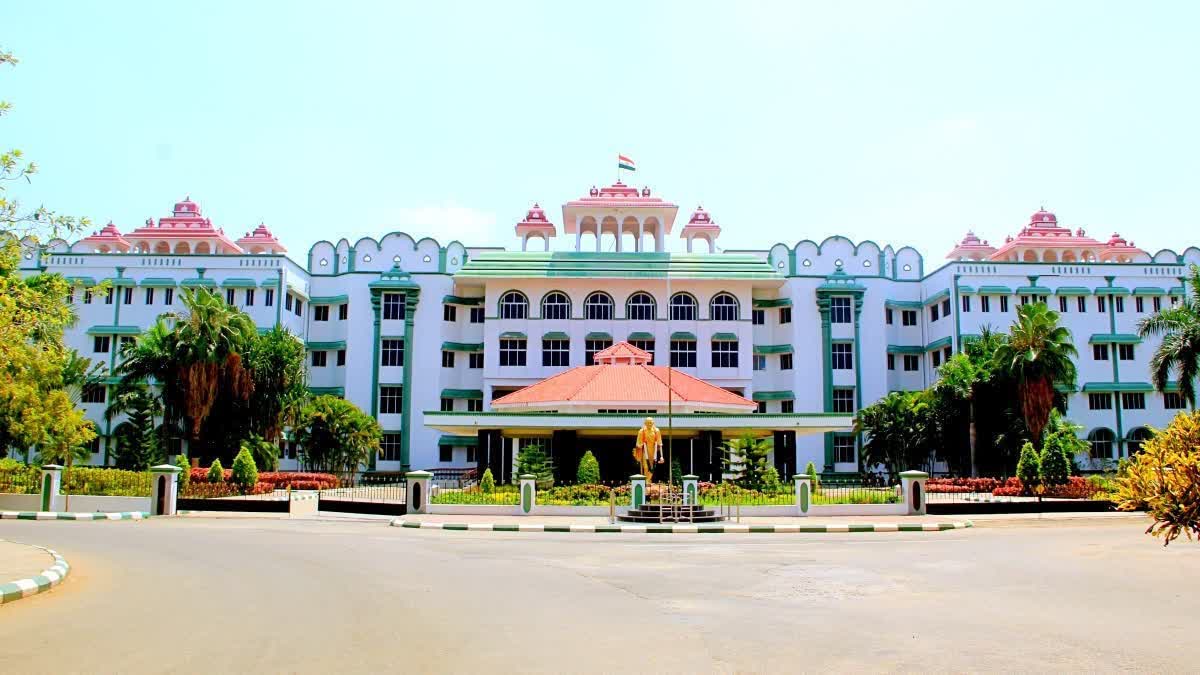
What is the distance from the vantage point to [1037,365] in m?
41.7

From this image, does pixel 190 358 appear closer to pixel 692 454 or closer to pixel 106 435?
pixel 106 435

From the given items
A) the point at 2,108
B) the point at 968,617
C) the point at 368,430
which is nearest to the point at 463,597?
the point at 968,617

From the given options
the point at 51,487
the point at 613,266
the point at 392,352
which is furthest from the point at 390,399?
the point at 51,487

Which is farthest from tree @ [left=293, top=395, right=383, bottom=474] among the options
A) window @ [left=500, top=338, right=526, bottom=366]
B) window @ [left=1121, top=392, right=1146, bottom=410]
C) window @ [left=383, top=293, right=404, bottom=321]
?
window @ [left=1121, top=392, right=1146, bottom=410]

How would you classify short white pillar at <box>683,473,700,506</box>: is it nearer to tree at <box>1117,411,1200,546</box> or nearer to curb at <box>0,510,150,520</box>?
curb at <box>0,510,150,520</box>

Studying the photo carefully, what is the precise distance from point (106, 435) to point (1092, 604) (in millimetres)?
49559

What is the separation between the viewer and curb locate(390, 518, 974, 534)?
24.4 m

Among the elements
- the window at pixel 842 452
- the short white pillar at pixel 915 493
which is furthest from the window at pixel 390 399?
A: the short white pillar at pixel 915 493

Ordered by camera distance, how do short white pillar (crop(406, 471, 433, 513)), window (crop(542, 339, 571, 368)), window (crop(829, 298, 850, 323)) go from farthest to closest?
window (crop(829, 298, 850, 323))
window (crop(542, 339, 571, 368))
short white pillar (crop(406, 471, 433, 513))

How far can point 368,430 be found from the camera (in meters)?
46.5

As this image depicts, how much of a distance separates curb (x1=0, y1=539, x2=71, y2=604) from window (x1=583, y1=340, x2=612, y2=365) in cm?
4031

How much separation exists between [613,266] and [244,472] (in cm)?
2563

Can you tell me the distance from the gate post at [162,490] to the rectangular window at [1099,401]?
149 ft

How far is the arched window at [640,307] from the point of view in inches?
2126
